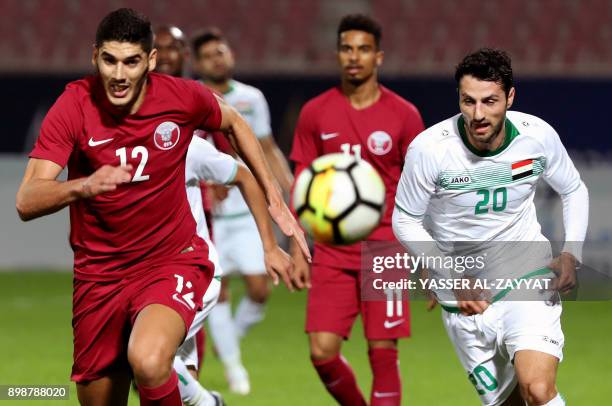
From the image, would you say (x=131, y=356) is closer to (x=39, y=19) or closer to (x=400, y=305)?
(x=400, y=305)

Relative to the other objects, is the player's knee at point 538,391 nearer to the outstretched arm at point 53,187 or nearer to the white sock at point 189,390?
the white sock at point 189,390

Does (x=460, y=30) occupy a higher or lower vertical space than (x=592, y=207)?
higher

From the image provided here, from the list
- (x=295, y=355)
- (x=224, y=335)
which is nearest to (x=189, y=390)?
(x=224, y=335)

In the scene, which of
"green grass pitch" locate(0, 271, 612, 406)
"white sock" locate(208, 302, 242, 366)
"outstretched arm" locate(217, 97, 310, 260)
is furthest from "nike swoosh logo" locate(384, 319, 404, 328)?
"white sock" locate(208, 302, 242, 366)

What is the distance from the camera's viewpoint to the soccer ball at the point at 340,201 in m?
5.37

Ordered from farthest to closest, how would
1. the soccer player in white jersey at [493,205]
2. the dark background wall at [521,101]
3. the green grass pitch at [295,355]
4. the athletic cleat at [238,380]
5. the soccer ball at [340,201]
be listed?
the dark background wall at [521,101]
the athletic cleat at [238,380]
the green grass pitch at [295,355]
the soccer player in white jersey at [493,205]
the soccer ball at [340,201]

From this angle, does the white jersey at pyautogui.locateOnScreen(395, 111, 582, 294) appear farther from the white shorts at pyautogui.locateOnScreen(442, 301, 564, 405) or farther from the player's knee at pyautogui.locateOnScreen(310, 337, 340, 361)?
the player's knee at pyautogui.locateOnScreen(310, 337, 340, 361)

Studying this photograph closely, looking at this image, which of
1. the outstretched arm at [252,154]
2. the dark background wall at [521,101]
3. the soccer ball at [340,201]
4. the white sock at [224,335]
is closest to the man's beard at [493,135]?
the soccer ball at [340,201]

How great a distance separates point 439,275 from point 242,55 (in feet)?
35.6

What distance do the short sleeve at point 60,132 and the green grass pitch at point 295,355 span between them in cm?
292

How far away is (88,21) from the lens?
16.8 meters

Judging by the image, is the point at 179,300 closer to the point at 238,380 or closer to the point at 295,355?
the point at 238,380

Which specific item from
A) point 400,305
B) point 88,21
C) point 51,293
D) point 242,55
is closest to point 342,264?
point 400,305

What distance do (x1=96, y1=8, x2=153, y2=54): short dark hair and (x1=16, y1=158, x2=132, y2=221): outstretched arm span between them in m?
0.61
